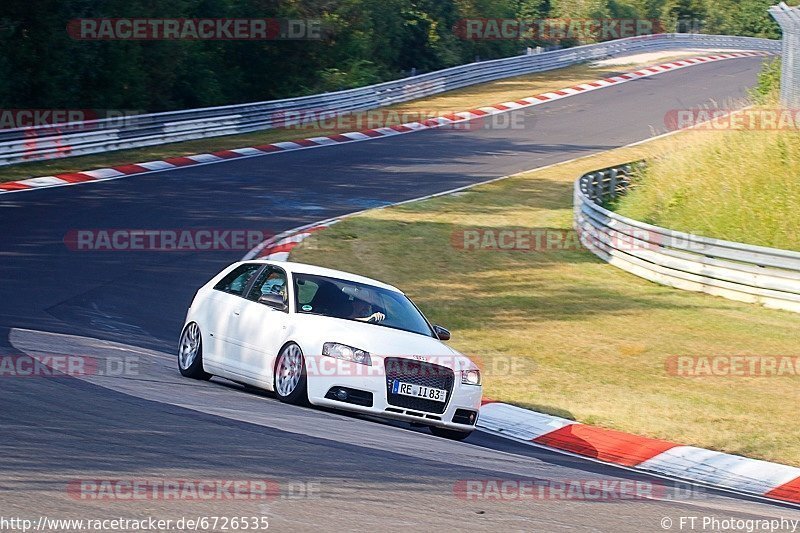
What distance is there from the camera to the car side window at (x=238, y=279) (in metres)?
11.8

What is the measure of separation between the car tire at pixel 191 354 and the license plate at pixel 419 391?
2609 mm

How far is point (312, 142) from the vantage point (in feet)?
110

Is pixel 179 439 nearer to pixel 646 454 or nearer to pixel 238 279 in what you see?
pixel 238 279

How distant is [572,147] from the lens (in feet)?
118

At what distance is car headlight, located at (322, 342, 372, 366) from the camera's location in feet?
32.9

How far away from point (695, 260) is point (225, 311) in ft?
36.0

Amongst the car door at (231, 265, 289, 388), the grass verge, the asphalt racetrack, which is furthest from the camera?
the grass verge

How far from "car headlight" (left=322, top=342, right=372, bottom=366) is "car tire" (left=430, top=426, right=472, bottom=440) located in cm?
105

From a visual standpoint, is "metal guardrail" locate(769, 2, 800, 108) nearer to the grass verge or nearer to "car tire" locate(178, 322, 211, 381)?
the grass verge

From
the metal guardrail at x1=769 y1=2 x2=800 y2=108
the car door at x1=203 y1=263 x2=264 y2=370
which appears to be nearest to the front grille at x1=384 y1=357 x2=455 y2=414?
the car door at x1=203 y1=263 x2=264 y2=370

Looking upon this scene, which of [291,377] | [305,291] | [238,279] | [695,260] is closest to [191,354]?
[238,279]

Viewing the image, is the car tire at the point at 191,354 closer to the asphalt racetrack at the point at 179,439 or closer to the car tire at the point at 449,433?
the asphalt racetrack at the point at 179,439

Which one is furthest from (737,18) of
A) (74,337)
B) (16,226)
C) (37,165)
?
(74,337)

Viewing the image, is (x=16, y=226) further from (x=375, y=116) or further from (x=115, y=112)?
(x=375, y=116)
